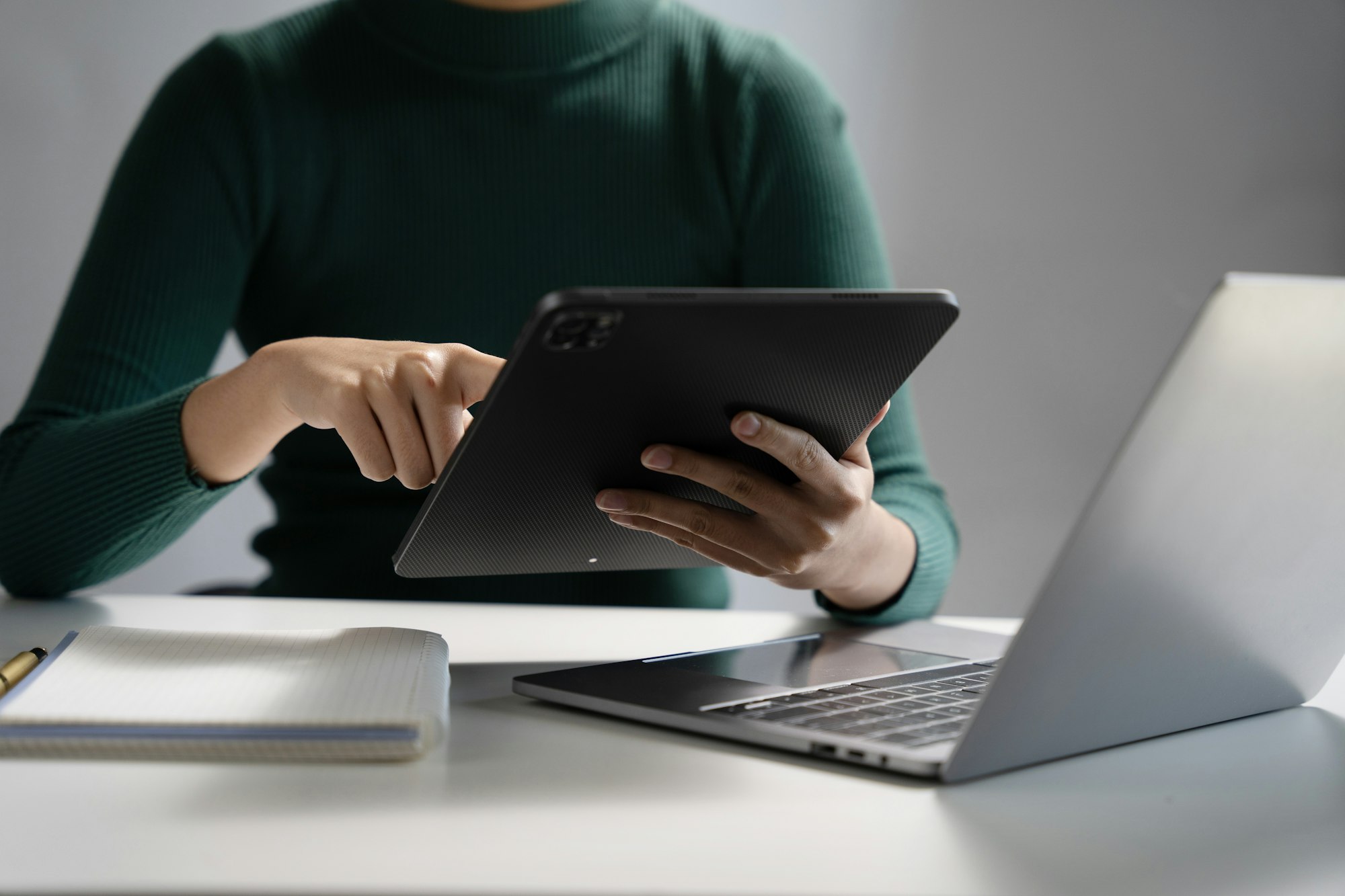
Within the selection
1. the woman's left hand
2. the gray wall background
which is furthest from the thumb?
the gray wall background

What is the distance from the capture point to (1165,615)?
15.5 inches

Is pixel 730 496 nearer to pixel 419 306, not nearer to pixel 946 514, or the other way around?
pixel 946 514

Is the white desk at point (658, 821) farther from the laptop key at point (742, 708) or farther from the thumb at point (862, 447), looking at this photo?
the thumb at point (862, 447)

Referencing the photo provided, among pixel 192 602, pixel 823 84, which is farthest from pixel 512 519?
pixel 823 84

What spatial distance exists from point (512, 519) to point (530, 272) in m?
0.53

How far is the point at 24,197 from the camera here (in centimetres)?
162

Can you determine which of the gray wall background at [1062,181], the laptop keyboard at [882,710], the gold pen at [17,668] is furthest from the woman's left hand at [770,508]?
the gray wall background at [1062,181]

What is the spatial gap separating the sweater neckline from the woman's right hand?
1.64ft

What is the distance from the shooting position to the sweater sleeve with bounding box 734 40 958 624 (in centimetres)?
92

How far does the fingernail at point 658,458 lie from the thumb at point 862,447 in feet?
0.37

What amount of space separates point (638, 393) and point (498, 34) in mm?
709

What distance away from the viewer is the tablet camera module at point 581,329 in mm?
391

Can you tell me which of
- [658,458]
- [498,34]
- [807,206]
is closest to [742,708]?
[658,458]

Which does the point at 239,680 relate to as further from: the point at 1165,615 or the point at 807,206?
the point at 807,206
